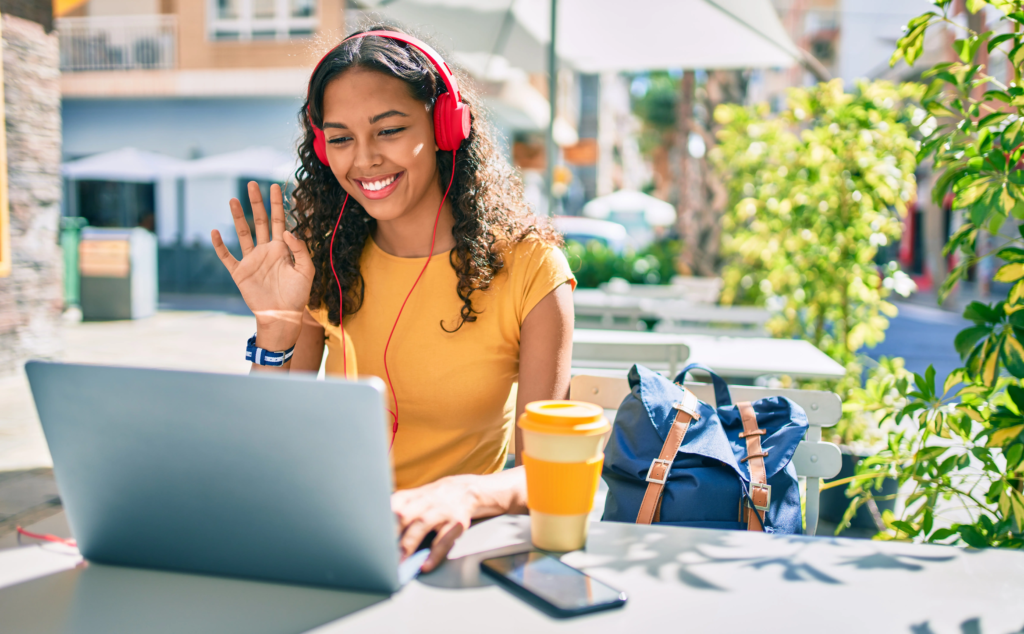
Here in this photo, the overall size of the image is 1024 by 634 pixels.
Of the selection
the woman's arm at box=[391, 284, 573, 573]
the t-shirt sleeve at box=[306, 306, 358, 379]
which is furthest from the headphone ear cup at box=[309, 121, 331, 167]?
the woman's arm at box=[391, 284, 573, 573]

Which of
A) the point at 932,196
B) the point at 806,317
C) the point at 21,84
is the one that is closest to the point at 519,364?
the point at 932,196

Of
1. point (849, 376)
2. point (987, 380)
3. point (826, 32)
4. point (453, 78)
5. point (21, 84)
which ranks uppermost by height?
point (826, 32)

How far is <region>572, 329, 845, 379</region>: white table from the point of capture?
2.57 m

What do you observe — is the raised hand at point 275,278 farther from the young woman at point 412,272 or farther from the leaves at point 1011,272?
the leaves at point 1011,272

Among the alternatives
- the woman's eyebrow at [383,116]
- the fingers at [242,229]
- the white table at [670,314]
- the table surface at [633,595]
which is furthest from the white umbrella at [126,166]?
the table surface at [633,595]

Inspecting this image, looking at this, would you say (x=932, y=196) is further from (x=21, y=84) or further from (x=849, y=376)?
(x=21, y=84)

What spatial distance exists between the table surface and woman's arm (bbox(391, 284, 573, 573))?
4 centimetres

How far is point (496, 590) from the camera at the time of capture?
0.84 meters

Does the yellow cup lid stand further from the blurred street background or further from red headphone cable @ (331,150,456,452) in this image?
the blurred street background

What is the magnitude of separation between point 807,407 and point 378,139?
1.12 meters

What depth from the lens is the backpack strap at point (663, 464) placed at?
4.43ft

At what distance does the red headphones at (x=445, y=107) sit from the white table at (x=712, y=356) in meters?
0.77

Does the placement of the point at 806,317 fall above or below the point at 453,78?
below

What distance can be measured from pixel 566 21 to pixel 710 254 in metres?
2.94
